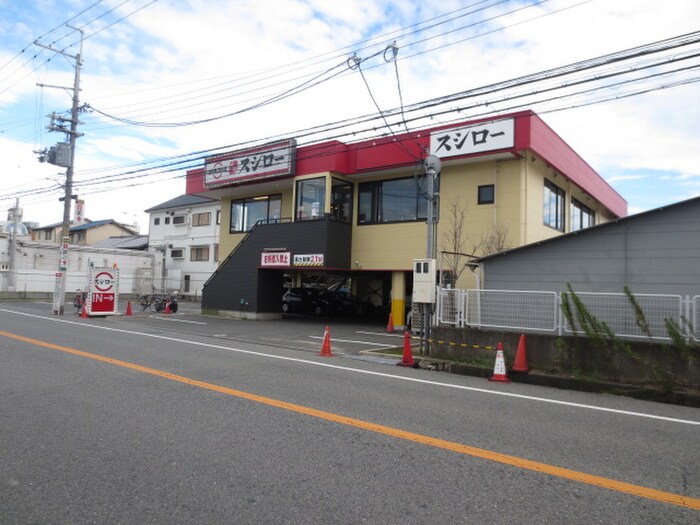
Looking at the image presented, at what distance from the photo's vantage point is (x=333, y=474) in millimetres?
4293

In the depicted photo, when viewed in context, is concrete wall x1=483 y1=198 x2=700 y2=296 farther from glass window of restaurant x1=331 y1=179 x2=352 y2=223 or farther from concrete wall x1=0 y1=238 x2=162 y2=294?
concrete wall x1=0 y1=238 x2=162 y2=294

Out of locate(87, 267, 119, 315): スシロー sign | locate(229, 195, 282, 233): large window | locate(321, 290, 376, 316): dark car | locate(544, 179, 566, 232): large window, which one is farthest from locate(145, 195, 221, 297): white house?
locate(544, 179, 566, 232): large window

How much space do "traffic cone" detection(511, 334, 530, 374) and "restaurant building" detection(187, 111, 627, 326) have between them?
517 centimetres

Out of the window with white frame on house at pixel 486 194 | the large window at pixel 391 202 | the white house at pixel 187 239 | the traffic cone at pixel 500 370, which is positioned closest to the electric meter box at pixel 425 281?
the traffic cone at pixel 500 370

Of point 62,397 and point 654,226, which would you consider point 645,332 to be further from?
point 62,397

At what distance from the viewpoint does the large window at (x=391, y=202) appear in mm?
19469

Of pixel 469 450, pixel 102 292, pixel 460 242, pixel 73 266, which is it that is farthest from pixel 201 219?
pixel 469 450

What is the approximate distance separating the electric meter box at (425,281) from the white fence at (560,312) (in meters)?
0.34

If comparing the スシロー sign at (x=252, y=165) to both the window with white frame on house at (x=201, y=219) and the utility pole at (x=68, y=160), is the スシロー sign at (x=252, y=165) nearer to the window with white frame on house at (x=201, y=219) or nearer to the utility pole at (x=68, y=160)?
the utility pole at (x=68, y=160)

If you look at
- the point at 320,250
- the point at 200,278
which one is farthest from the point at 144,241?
the point at 320,250

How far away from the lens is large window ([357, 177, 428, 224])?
19469 mm

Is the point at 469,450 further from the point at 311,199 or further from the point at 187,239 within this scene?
the point at 187,239

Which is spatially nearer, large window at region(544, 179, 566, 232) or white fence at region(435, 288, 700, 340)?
white fence at region(435, 288, 700, 340)

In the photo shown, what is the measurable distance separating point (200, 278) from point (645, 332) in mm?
38920
